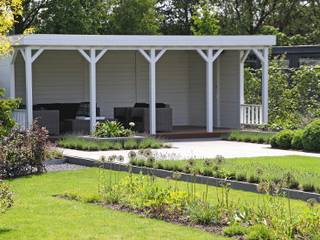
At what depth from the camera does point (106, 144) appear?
18578mm

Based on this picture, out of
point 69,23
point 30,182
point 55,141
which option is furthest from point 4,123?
point 69,23

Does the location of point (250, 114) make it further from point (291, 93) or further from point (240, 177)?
point (240, 177)

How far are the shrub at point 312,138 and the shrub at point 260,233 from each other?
993 centimetres

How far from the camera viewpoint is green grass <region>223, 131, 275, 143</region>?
67.1 ft

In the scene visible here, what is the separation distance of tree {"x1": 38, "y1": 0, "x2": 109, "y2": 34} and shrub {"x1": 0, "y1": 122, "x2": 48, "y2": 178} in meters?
20.2

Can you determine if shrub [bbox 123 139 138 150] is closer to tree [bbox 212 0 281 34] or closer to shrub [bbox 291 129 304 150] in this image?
shrub [bbox 291 129 304 150]

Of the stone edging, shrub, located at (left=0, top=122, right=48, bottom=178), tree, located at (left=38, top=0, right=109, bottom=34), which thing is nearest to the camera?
the stone edging

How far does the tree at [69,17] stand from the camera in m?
34.7

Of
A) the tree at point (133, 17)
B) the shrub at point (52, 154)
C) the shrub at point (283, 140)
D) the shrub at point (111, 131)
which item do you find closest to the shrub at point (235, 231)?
the shrub at point (52, 154)

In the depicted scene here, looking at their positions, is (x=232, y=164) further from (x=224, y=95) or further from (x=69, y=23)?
(x=69, y=23)

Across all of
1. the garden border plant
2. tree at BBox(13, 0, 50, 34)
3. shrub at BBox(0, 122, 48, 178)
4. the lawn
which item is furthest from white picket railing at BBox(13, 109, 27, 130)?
tree at BBox(13, 0, 50, 34)

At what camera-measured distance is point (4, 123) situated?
11961 mm

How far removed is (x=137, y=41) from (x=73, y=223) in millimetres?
12656

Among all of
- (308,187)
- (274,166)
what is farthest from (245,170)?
(308,187)
